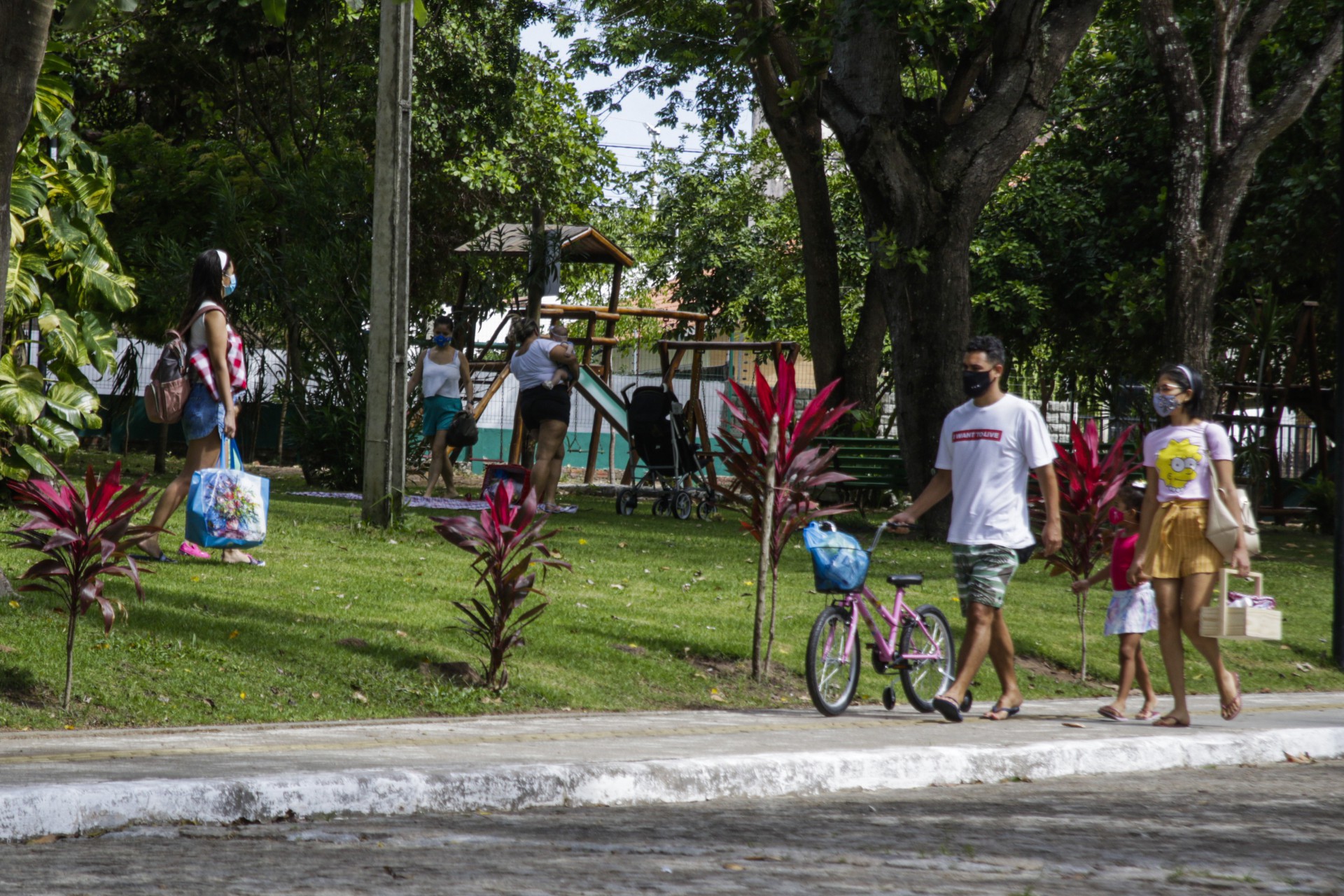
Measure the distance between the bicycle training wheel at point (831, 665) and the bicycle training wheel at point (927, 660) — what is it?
A: 0.28 metres

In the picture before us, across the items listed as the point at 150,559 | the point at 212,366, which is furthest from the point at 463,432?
the point at 212,366

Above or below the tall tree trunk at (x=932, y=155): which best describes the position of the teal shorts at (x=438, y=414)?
below

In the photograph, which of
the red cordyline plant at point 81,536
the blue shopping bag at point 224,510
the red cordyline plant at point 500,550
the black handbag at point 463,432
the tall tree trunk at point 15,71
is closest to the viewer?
the tall tree trunk at point 15,71

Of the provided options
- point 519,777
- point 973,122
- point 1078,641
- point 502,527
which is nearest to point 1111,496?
point 1078,641

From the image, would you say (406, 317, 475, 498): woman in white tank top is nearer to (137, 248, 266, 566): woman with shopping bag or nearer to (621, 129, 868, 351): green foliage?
(137, 248, 266, 566): woman with shopping bag

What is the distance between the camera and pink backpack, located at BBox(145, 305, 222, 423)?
901cm

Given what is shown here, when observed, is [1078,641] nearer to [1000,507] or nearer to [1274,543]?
[1000,507]

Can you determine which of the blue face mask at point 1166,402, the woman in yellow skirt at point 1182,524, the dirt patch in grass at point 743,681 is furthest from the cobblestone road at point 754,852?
the blue face mask at point 1166,402

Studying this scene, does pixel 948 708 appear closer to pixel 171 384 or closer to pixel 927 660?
pixel 927 660

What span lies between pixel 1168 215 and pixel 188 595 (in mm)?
10969

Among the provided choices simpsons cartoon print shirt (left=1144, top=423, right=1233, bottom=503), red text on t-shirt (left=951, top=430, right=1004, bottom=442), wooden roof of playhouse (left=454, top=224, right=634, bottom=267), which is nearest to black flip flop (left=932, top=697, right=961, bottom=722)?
red text on t-shirt (left=951, top=430, right=1004, bottom=442)

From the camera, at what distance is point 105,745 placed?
571cm

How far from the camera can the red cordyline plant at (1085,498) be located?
9.50m

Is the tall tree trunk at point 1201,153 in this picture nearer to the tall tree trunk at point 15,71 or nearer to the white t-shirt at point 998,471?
the white t-shirt at point 998,471
